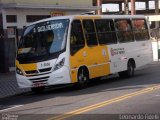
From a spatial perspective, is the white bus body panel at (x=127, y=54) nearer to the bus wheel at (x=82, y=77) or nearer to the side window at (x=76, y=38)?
the bus wheel at (x=82, y=77)

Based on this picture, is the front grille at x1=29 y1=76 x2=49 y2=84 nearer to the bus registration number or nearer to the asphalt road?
the bus registration number

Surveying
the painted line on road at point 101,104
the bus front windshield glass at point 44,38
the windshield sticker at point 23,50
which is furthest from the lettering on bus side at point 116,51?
the painted line on road at point 101,104

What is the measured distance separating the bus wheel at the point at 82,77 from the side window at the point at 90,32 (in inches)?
43.6

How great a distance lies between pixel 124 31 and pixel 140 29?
6.15ft

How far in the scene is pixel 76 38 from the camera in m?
17.7

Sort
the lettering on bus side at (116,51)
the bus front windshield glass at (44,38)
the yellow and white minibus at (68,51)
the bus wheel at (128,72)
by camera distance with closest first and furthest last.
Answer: the yellow and white minibus at (68,51)
the bus front windshield glass at (44,38)
the lettering on bus side at (116,51)
the bus wheel at (128,72)

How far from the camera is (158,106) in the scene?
39.7ft

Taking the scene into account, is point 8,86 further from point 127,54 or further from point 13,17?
point 13,17

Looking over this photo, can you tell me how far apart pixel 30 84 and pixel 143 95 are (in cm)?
462

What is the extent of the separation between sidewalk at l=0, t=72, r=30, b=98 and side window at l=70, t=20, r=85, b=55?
2793 mm

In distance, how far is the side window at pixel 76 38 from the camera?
1734cm

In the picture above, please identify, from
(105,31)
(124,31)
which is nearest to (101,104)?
(105,31)

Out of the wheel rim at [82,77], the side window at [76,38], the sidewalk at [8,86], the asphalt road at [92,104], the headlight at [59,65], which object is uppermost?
the side window at [76,38]

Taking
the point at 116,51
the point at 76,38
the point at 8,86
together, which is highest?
the point at 76,38
